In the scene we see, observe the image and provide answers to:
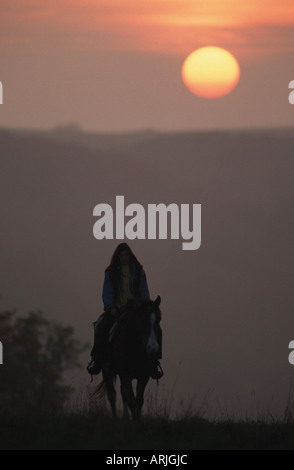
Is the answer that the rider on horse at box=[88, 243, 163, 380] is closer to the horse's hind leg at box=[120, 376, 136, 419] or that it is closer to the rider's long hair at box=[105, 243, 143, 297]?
the rider's long hair at box=[105, 243, 143, 297]

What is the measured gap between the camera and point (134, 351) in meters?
15.8

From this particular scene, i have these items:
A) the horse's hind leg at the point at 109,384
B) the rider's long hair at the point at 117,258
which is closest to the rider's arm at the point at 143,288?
the rider's long hair at the point at 117,258

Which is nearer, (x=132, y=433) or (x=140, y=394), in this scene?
(x=132, y=433)

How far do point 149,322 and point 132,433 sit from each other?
2.61 meters

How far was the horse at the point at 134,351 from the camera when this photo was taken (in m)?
15.0

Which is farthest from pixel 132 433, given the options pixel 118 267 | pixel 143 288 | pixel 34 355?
pixel 34 355

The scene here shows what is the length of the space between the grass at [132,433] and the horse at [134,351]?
1.17 m

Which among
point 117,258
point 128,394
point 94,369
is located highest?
point 117,258

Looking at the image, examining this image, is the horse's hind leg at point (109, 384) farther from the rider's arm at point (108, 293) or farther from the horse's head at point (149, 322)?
the horse's head at point (149, 322)

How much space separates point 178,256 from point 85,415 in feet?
597

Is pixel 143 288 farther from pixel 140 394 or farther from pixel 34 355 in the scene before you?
pixel 34 355

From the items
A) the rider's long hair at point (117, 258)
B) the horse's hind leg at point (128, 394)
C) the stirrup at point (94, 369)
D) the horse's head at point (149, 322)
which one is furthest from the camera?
the stirrup at point (94, 369)

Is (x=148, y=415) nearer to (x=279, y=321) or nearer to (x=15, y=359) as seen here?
(x=15, y=359)
